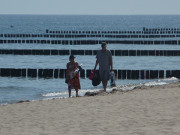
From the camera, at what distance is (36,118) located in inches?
489

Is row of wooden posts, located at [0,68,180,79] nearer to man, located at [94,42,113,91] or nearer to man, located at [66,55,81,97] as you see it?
man, located at [94,42,113,91]

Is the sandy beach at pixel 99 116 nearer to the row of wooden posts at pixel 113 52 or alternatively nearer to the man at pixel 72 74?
the man at pixel 72 74

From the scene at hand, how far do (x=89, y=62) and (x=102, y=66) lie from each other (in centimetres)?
2886

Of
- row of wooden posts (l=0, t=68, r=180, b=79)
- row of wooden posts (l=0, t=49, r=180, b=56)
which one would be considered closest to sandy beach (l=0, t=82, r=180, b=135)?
row of wooden posts (l=0, t=68, r=180, b=79)

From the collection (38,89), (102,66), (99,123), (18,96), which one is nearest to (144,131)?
(99,123)

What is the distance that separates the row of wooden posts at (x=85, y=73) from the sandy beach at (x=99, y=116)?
629 inches

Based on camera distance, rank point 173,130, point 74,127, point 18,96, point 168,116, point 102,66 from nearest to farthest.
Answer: point 173,130 < point 74,127 < point 168,116 < point 102,66 < point 18,96

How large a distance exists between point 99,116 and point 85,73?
71.4 ft

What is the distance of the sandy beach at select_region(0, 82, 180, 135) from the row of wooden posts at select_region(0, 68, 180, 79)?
52.4 feet

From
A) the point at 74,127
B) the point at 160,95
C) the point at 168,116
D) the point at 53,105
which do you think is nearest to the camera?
the point at 74,127

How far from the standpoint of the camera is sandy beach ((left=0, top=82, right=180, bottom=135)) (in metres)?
10.5

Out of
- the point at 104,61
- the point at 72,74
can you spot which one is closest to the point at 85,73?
the point at 104,61

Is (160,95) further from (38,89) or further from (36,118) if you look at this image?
(38,89)

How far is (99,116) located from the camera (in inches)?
480
